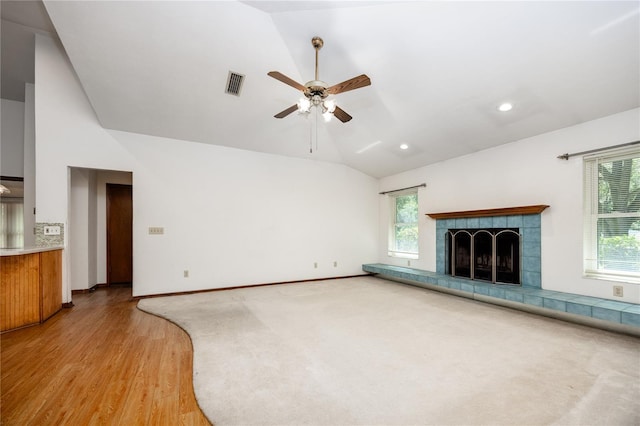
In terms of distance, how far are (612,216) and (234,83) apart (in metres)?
5.25

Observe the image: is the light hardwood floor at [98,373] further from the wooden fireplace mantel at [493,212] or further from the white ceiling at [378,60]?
the wooden fireplace mantel at [493,212]

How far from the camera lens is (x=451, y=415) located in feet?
5.65

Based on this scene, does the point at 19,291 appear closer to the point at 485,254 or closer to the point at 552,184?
the point at 485,254

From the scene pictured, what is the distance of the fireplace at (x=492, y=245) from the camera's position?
406 centimetres

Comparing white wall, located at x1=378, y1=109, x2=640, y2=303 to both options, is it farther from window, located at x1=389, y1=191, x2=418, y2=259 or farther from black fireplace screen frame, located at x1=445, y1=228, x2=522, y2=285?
window, located at x1=389, y1=191, x2=418, y2=259

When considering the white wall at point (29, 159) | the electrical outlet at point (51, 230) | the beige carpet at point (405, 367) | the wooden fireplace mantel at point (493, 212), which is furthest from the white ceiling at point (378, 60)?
the beige carpet at point (405, 367)

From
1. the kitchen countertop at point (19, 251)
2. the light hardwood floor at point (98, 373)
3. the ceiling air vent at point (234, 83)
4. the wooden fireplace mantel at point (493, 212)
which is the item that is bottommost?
the light hardwood floor at point (98, 373)

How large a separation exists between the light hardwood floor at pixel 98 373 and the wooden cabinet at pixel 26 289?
0.16 m

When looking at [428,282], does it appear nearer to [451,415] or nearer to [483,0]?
[451,415]

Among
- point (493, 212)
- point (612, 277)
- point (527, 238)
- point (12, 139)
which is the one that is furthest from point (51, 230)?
point (612, 277)

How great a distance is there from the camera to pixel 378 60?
340 centimetres

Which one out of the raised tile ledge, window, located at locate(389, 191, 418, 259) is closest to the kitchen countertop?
the raised tile ledge

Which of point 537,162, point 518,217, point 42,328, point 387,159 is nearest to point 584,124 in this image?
point 537,162

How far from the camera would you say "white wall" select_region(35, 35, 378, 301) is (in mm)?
4203
